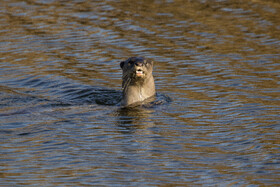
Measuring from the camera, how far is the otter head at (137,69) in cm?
1030

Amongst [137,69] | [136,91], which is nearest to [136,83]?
[136,91]

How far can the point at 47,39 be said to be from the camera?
15.4 m

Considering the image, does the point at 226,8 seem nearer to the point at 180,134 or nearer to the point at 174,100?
the point at 174,100

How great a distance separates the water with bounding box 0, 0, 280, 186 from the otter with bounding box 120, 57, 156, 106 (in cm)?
26

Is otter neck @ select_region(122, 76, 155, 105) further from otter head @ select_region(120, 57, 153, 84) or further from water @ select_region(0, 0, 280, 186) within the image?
water @ select_region(0, 0, 280, 186)

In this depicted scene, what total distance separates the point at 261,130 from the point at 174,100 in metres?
2.41

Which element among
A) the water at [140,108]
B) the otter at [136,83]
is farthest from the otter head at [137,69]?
the water at [140,108]

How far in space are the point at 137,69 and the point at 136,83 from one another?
48 cm

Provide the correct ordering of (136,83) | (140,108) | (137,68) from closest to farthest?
(137,68) < (140,108) < (136,83)

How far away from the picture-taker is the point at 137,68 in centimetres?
1027

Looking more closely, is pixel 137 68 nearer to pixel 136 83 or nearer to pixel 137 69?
pixel 137 69

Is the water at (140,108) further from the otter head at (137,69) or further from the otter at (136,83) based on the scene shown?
the otter head at (137,69)

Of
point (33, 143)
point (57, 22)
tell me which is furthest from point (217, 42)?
point (33, 143)

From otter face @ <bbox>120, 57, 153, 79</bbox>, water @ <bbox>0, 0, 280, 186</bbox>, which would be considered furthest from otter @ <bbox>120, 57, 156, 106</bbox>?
water @ <bbox>0, 0, 280, 186</bbox>
